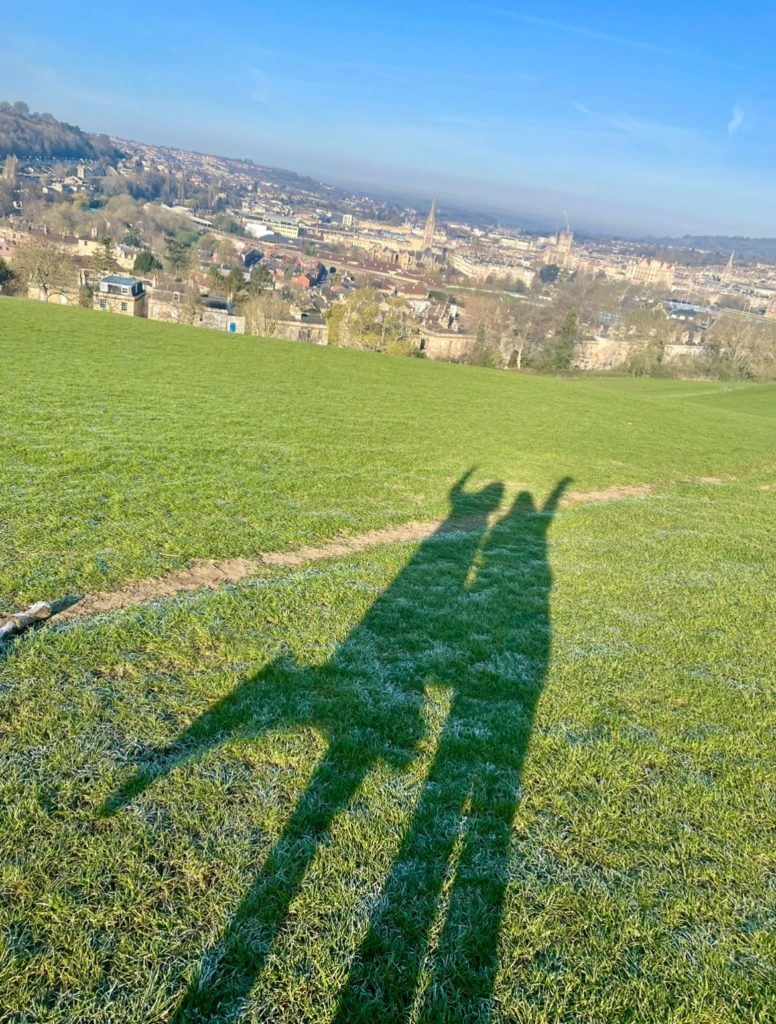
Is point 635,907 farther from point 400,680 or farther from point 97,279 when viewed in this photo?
point 97,279

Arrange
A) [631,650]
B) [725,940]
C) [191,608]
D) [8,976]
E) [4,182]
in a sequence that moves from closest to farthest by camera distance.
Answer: [8,976]
[725,940]
[191,608]
[631,650]
[4,182]

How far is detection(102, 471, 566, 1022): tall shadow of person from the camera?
101 inches

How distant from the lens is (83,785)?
3.26 m

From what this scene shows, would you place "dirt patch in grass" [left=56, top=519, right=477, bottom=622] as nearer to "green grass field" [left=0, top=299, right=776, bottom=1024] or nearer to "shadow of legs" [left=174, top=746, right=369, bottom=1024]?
"green grass field" [left=0, top=299, right=776, bottom=1024]

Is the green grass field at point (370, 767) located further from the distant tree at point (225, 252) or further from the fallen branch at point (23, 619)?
the distant tree at point (225, 252)

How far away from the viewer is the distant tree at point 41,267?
36.7m

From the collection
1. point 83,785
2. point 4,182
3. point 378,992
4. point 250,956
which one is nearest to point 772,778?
point 378,992

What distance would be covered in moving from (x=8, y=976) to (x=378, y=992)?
4.80ft

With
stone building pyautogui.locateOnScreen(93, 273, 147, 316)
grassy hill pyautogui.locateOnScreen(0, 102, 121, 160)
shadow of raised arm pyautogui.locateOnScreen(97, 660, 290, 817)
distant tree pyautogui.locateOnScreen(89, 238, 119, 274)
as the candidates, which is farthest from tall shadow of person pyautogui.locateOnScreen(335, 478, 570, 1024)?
grassy hill pyautogui.locateOnScreen(0, 102, 121, 160)

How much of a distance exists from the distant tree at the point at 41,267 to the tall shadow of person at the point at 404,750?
39875 mm

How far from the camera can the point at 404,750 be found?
12.8 ft

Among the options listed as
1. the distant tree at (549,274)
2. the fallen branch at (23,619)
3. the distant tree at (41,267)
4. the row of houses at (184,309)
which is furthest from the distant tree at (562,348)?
the distant tree at (549,274)

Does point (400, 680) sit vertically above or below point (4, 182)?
below

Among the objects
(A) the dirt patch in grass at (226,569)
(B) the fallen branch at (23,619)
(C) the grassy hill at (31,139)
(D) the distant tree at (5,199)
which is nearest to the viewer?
(B) the fallen branch at (23,619)
